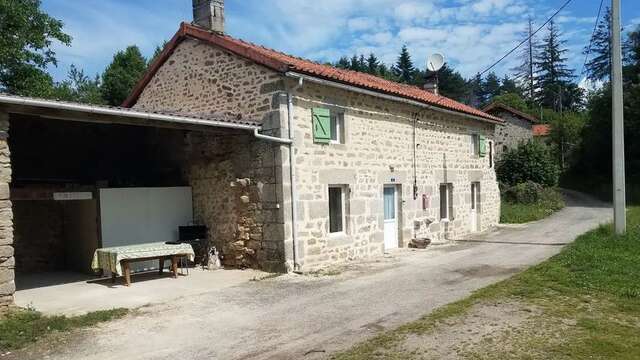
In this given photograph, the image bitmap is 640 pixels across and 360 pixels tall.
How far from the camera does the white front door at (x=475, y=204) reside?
56.2 ft

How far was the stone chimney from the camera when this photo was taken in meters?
11.5

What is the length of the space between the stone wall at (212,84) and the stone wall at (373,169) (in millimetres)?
740

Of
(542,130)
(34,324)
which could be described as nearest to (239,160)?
(34,324)

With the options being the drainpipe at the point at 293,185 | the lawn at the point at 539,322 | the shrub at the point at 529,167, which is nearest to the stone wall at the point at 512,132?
the shrub at the point at 529,167

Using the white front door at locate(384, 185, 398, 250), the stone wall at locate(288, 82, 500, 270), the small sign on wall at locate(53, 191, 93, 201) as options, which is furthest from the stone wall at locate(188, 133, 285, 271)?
the white front door at locate(384, 185, 398, 250)

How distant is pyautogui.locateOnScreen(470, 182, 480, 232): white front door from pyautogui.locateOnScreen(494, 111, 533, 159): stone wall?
59.4ft

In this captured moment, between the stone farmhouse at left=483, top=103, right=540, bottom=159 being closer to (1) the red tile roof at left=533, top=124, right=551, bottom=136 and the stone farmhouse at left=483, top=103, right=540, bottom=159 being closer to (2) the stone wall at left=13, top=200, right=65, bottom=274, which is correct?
(1) the red tile roof at left=533, top=124, right=551, bottom=136

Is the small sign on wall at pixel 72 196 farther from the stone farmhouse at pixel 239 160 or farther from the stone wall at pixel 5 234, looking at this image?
the stone wall at pixel 5 234

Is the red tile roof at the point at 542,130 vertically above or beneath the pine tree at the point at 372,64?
beneath

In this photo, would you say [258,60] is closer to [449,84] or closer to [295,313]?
[295,313]

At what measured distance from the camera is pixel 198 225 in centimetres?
1120

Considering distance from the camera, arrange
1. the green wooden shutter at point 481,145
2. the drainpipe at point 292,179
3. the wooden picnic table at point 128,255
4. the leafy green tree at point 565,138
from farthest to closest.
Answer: the leafy green tree at point 565,138 → the green wooden shutter at point 481,145 → the drainpipe at point 292,179 → the wooden picnic table at point 128,255

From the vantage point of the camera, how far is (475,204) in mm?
17484

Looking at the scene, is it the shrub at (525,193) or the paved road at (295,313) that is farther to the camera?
the shrub at (525,193)
